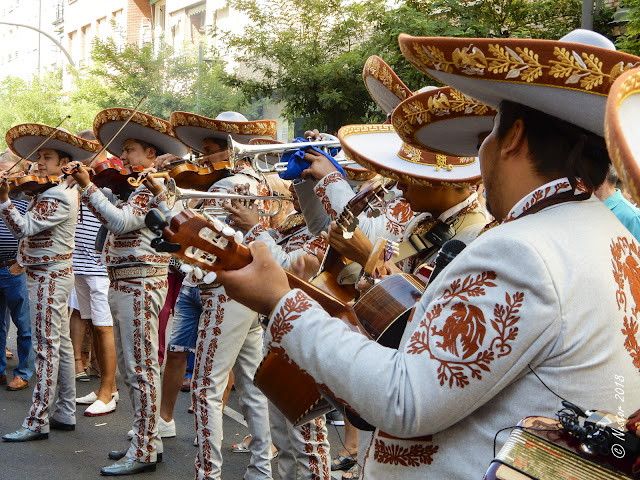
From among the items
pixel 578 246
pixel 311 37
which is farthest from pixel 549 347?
pixel 311 37

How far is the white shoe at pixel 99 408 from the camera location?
20.8ft

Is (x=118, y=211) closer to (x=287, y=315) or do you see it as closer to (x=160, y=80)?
(x=287, y=315)

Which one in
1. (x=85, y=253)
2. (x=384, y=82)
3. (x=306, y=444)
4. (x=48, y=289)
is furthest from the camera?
(x=85, y=253)

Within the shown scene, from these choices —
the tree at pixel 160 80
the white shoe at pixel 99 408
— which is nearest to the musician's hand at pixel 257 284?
the white shoe at pixel 99 408

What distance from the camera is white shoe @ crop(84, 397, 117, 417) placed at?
6.34 metres

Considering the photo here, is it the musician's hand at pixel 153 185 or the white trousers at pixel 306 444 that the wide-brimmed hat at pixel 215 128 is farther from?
the white trousers at pixel 306 444

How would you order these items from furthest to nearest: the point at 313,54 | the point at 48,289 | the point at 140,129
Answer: the point at 313,54 < the point at 48,289 < the point at 140,129

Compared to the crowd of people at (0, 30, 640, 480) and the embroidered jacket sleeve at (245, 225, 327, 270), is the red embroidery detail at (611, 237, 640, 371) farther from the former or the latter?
the embroidered jacket sleeve at (245, 225, 327, 270)

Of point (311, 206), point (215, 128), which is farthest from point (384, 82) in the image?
point (215, 128)

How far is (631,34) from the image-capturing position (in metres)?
7.25

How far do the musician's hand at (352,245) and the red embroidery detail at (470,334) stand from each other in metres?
1.63

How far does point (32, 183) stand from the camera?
5949 millimetres

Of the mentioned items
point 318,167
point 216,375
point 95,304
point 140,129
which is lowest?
point 95,304

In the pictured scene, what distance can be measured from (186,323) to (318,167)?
2.17m
